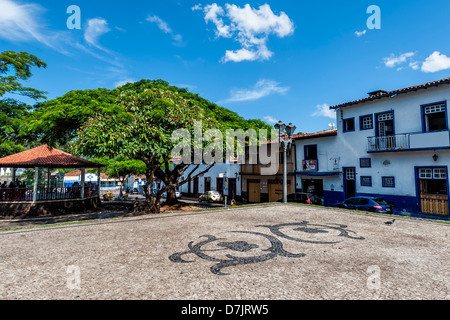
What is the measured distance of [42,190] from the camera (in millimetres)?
19516

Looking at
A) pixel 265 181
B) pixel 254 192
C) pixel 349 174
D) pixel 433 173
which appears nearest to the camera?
pixel 433 173

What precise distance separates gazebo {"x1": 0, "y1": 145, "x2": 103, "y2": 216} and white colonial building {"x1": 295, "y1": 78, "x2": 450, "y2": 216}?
20.3 meters

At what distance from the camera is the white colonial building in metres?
16.5

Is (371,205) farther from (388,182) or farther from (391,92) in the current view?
(391,92)

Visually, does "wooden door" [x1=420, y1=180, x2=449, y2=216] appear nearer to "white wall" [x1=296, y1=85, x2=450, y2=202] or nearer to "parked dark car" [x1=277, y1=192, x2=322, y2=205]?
"white wall" [x1=296, y1=85, x2=450, y2=202]

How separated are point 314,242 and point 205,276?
12.4 feet

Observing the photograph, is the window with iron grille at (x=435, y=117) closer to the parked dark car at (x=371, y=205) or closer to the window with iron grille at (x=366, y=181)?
the window with iron grille at (x=366, y=181)

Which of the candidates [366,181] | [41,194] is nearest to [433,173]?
[366,181]

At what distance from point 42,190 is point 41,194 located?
0.45 meters

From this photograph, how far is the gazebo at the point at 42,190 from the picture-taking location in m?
18.4

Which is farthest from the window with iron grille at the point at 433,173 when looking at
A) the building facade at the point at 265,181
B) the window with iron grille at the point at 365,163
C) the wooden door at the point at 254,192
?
the wooden door at the point at 254,192

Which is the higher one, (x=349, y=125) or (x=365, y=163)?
(x=349, y=125)

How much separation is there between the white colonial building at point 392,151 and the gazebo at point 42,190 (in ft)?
66.4

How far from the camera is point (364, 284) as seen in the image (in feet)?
14.6
